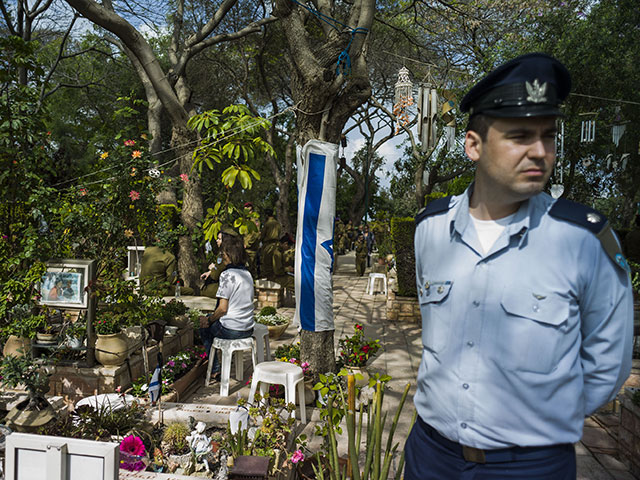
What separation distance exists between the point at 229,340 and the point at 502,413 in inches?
163

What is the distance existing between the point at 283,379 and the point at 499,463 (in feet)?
10.0

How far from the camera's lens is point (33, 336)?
4.27m

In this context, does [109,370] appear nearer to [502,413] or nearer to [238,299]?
[238,299]

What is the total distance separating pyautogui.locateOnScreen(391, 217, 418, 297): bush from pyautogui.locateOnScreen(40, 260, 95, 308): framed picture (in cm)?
595

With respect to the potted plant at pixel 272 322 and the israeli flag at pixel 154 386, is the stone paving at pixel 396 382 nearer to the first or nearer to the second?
the potted plant at pixel 272 322

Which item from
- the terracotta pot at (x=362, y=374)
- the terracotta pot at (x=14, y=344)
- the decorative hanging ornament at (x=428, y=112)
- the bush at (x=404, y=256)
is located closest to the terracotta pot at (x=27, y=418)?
the terracotta pot at (x=14, y=344)

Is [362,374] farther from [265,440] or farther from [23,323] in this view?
[23,323]

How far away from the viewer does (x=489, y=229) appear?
4.93ft

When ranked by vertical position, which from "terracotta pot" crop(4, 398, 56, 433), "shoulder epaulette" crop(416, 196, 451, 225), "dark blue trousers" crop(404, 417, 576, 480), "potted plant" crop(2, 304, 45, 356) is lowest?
"terracotta pot" crop(4, 398, 56, 433)

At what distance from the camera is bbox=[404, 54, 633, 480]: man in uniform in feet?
4.41

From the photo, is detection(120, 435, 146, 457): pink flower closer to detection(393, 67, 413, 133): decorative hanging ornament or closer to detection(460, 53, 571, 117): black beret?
detection(460, 53, 571, 117): black beret

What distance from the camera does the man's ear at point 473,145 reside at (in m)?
1.46

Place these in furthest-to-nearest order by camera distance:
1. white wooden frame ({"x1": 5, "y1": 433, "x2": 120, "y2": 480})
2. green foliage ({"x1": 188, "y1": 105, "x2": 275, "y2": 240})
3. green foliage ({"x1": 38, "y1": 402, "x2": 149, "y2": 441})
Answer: green foliage ({"x1": 188, "y1": 105, "x2": 275, "y2": 240}) → green foliage ({"x1": 38, "y1": 402, "x2": 149, "y2": 441}) → white wooden frame ({"x1": 5, "y1": 433, "x2": 120, "y2": 480})

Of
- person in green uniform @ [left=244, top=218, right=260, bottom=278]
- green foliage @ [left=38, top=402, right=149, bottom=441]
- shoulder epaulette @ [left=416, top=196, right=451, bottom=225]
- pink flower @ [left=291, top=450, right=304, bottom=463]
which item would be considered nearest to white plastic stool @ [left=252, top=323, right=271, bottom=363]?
green foliage @ [left=38, top=402, right=149, bottom=441]
